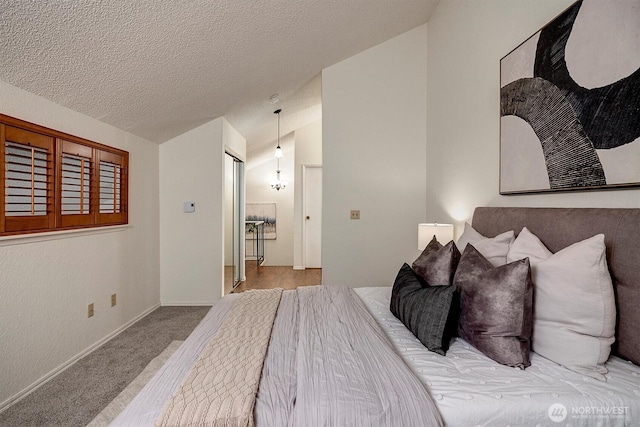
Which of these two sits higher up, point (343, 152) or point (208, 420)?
point (343, 152)

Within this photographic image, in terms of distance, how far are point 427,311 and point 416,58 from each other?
2958 mm

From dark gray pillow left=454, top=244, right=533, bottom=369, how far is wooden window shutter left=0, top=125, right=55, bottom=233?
249cm

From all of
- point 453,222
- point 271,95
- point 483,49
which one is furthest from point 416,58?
point 453,222

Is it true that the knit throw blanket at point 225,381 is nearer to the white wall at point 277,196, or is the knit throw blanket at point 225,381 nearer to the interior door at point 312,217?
the interior door at point 312,217

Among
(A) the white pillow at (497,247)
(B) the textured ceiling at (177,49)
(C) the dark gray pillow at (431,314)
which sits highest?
(B) the textured ceiling at (177,49)

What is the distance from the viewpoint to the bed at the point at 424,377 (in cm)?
90

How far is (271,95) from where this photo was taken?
3.55m

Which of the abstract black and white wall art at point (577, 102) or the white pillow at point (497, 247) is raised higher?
the abstract black and white wall art at point (577, 102)

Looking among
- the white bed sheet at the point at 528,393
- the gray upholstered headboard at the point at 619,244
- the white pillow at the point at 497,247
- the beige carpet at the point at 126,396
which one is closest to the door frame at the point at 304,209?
the beige carpet at the point at 126,396

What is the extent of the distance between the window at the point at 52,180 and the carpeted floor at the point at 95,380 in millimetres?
1010

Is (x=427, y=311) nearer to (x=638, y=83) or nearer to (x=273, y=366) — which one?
(x=273, y=366)

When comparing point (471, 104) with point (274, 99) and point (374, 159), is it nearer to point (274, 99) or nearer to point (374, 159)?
point (374, 159)

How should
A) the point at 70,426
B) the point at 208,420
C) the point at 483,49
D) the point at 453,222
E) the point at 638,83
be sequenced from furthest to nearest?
the point at 453,222
the point at 483,49
the point at 70,426
the point at 638,83
the point at 208,420

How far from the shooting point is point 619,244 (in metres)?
1.17
